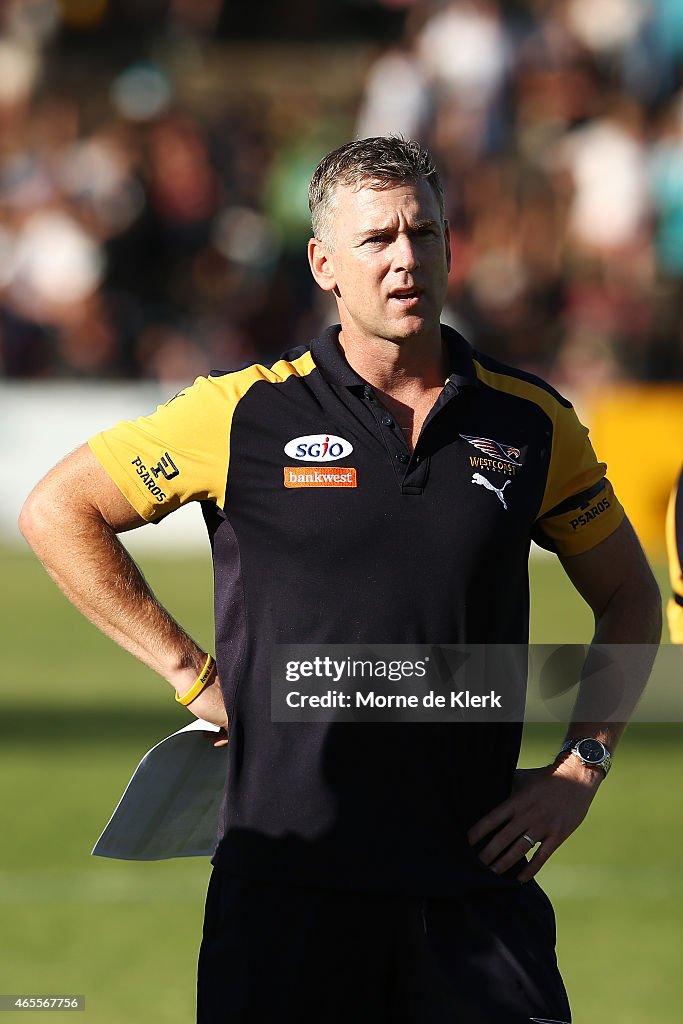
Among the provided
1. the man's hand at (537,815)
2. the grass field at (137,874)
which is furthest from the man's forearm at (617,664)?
the grass field at (137,874)

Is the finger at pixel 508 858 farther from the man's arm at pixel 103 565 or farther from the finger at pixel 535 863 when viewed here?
the man's arm at pixel 103 565

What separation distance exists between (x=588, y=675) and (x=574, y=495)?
41cm

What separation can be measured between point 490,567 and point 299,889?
0.76m

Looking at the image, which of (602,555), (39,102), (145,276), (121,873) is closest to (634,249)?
(145,276)

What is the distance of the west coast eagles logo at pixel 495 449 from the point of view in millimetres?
3506

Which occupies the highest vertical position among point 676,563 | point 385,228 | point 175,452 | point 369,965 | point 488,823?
point 385,228

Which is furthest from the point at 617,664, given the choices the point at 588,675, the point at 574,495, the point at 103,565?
the point at 103,565

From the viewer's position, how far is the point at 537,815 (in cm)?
350

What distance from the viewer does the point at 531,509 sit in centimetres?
353

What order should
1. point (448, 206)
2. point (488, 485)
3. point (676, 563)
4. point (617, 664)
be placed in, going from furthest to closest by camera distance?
point (448, 206), point (676, 563), point (617, 664), point (488, 485)

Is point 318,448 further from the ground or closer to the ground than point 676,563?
further from the ground

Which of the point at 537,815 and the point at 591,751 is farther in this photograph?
the point at 591,751

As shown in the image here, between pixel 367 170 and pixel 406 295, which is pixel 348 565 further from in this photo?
pixel 367 170

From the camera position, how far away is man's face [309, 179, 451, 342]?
3.44m
